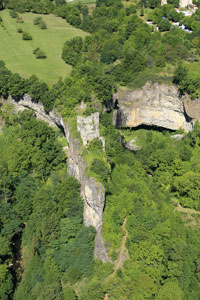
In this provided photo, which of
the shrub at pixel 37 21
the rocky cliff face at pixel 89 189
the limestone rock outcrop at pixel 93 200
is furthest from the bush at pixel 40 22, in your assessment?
the limestone rock outcrop at pixel 93 200

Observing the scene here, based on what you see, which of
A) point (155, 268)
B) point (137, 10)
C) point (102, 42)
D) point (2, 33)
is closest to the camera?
point (155, 268)

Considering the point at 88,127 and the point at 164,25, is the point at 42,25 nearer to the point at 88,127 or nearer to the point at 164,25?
the point at 164,25

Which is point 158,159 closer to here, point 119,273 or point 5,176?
point 119,273

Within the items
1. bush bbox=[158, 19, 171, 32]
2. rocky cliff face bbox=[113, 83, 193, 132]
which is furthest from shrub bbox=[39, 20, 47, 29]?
rocky cliff face bbox=[113, 83, 193, 132]

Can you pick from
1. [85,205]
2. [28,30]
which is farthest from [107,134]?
[28,30]

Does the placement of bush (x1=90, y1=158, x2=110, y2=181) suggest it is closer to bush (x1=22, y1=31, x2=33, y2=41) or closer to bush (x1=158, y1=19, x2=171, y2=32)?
bush (x1=22, y1=31, x2=33, y2=41)
